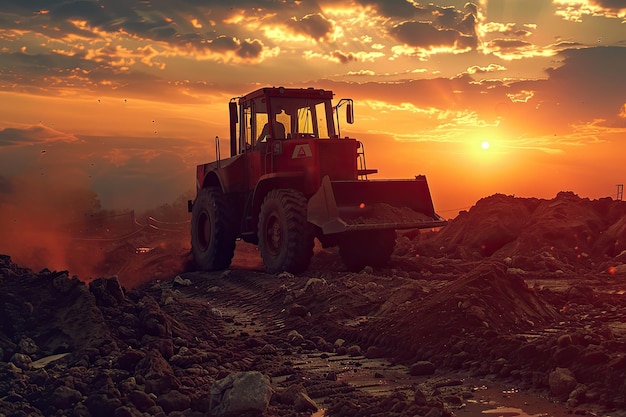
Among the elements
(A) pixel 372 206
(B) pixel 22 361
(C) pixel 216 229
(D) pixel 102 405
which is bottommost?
(D) pixel 102 405

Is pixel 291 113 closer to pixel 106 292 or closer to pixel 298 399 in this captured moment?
pixel 106 292

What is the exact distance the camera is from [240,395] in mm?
6074

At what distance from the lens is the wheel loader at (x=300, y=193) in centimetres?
1339

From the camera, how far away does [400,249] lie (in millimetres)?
19531

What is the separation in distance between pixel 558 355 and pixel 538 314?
2.31 metres

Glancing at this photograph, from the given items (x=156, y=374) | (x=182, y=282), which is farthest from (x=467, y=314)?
(x=182, y=282)

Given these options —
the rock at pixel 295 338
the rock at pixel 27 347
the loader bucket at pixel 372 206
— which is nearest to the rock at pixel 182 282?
the loader bucket at pixel 372 206

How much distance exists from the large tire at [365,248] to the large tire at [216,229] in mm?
2938

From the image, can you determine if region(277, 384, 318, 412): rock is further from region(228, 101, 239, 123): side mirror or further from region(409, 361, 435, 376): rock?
region(228, 101, 239, 123): side mirror

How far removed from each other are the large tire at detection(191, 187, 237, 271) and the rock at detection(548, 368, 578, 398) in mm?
10593

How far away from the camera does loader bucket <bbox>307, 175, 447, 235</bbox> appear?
12.9 m

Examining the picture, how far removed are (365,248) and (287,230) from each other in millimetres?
1941

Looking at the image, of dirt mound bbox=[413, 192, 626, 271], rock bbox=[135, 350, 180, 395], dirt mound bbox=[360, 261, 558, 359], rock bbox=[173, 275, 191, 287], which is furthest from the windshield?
rock bbox=[135, 350, 180, 395]

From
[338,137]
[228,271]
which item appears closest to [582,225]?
[338,137]
